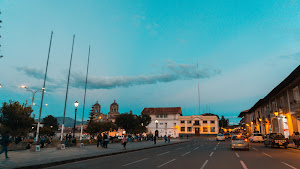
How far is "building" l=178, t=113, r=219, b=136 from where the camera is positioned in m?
84.7

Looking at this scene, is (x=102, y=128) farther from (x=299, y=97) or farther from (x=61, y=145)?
(x=299, y=97)

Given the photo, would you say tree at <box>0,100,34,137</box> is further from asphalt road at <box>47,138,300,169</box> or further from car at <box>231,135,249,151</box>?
car at <box>231,135,249,151</box>

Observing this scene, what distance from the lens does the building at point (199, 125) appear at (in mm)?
84688

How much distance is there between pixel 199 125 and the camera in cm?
8562

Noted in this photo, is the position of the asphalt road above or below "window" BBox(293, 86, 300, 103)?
below

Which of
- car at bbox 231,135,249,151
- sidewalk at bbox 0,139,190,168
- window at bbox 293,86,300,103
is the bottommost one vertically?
sidewalk at bbox 0,139,190,168

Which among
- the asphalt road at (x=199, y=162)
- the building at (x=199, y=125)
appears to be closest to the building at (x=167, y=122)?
the building at (x=199, y=125)

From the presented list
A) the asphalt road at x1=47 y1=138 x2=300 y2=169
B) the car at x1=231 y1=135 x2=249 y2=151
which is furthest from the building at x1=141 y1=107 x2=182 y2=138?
the asphalt road at x1=47 y1=138 x2=300 y2=169

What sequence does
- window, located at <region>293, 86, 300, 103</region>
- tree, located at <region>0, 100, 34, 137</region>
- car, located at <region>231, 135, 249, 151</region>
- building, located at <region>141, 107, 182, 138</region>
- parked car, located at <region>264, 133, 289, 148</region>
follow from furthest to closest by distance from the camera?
1. building, located at <region>141, 107, 182, 138</region>
2. tree, located at <region>0, 100, 34, 137</region>
3. window, located at <region>293, 86, 300, 103</region>
4. parked car, located at <region>264, 133, 289, 148</region>
5. car, located at <region>231, 135, 249, 151</region>

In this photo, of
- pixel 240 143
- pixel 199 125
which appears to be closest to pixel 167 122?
pixel 199 125

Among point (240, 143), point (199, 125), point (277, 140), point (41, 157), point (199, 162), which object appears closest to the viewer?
point (199, 162)

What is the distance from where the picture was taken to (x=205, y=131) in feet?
281

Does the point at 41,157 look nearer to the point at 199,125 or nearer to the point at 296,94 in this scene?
the point at 296,94

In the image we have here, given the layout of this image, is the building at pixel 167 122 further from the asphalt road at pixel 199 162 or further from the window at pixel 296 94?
the asphalt road at pixel 199 162
